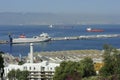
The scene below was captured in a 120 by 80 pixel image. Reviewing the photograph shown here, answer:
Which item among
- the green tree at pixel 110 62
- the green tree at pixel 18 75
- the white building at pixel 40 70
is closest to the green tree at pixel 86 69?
the green tree at pixel 110 62

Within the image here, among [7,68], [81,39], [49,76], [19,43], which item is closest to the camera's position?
[49,76]

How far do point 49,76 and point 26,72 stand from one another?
6.66ft

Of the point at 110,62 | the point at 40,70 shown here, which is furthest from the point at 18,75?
the point at 110,62

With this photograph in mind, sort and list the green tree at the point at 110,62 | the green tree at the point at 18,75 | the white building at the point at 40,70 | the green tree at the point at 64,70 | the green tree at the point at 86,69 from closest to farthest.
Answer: the green tree at the point at 110,62
the green tree at the point at 64,70
the green tree at the point at 86,69
the green tree at the point at 18,75
the white building at the point at 40,70

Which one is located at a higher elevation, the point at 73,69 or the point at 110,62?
the point at 110,62

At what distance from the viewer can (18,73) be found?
72.4 feet

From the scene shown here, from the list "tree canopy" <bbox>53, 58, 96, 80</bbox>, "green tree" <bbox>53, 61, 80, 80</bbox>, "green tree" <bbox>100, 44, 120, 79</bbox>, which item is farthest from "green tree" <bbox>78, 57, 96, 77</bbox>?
"green tree" <bbox>100, 44, 120, 79</bbox>

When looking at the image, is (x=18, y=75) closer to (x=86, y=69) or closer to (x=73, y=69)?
(x=73, y=69)

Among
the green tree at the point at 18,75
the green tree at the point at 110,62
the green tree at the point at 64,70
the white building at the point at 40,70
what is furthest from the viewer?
the white building at the point at 40,70

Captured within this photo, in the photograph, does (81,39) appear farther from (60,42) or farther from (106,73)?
(106,73)

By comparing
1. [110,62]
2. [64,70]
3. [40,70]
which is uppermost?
[40,70]

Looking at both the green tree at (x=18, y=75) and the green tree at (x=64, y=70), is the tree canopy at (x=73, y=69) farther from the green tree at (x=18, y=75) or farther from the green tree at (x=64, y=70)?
the green tree at (x=18, y=75)

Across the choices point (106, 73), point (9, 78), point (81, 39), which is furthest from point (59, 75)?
point (81, 39)

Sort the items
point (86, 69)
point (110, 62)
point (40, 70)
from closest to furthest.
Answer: point (110, 62) < point (86, 69) < point (40, 70)
